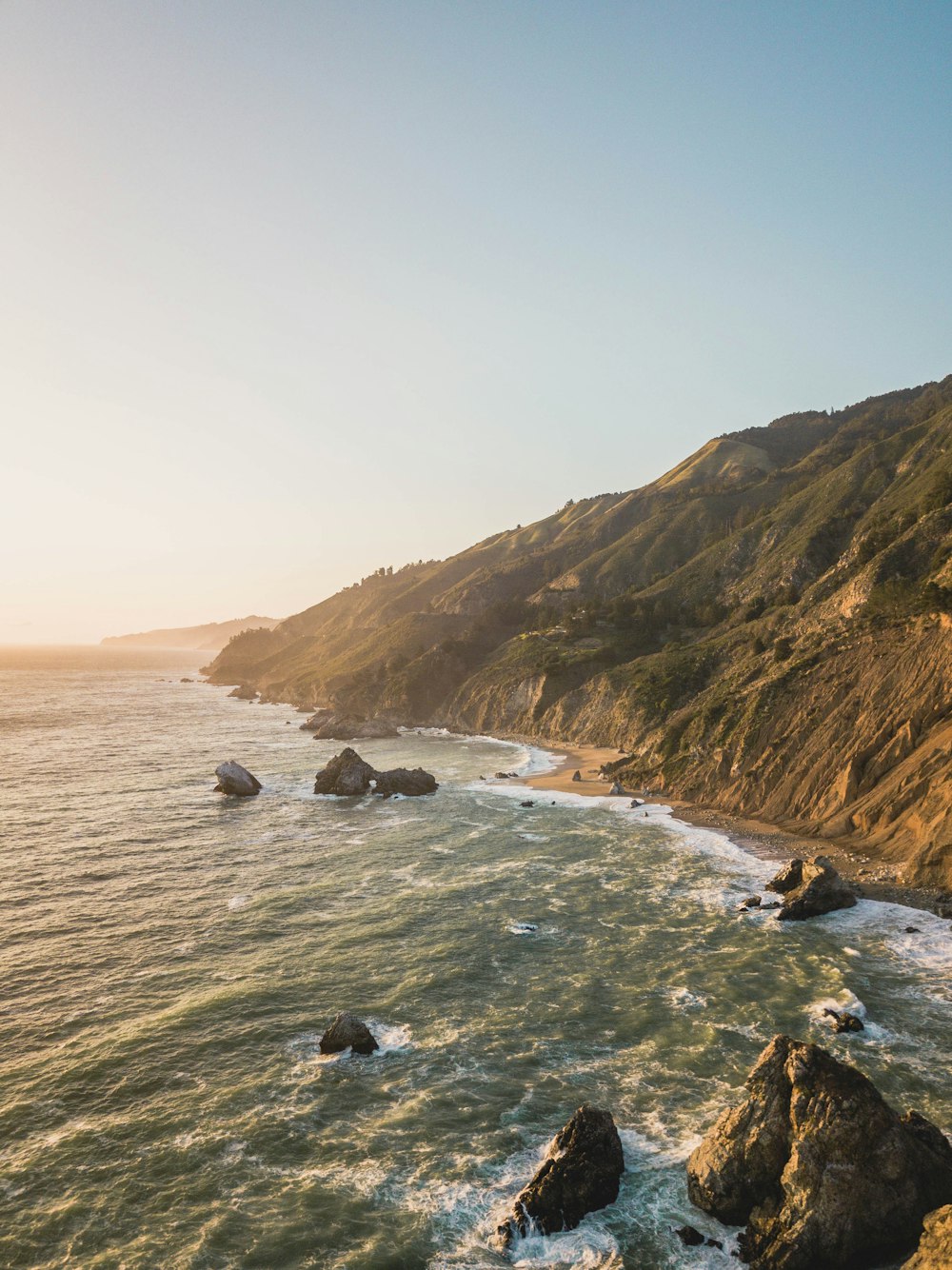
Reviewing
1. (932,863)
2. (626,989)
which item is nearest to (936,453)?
(932,863)

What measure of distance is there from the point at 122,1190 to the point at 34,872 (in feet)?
141

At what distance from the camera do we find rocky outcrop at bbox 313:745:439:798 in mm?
90688

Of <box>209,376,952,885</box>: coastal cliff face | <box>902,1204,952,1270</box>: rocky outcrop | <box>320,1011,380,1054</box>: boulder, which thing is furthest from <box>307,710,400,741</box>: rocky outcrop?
<box>902,1204,952,1270</box>: rocky outcrop

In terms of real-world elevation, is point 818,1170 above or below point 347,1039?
above

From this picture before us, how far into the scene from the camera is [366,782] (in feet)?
302

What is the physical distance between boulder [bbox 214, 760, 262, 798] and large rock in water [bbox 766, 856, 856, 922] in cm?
6545

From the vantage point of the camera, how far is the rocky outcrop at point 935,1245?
55.5 ft

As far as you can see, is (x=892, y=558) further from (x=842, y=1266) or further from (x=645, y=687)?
(x=842, y=1266)

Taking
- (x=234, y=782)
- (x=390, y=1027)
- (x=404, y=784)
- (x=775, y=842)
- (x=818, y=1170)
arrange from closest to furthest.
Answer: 1. (x=818, y=1170)
2. (x=390, y=1027)
3. (x=775, y=842)
4. (x=234, y=782)
5. (x=404, y=784)

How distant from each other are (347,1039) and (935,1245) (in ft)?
77.2

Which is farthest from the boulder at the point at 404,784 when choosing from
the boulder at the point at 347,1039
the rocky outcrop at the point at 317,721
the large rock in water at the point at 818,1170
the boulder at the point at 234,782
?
the large rock in water at the point at 818,1170

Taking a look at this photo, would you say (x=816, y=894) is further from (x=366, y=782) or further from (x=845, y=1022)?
(x=366, y=782)

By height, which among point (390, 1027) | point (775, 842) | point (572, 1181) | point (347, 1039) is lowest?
point (390, 1027)

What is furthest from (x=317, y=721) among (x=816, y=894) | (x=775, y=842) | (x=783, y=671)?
(x=816, y=894)
